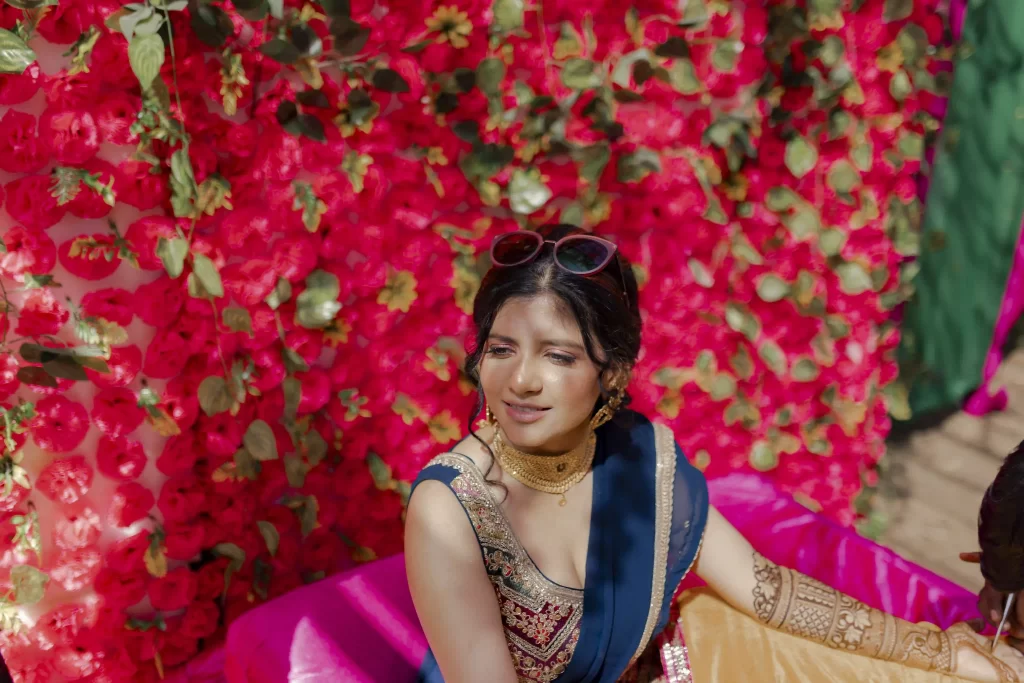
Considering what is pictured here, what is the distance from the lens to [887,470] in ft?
10.1

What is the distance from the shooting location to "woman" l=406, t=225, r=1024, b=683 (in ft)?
4.11

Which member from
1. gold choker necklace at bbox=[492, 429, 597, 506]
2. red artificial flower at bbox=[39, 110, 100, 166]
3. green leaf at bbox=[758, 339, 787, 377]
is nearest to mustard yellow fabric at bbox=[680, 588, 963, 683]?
gold choker necklace at bbox=[492, 429, 597, 506]

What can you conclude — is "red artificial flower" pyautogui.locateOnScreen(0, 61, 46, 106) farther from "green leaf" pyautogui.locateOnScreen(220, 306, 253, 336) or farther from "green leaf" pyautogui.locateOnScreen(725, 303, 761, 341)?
"green leaf" pyautogui.locateOnScreen(725, 303, 761, 341)

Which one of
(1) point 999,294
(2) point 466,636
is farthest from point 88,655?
(1) point 999,294

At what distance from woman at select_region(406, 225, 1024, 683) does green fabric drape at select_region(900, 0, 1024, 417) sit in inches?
66.4

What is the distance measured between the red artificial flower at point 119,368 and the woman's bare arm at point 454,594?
0.80 meters

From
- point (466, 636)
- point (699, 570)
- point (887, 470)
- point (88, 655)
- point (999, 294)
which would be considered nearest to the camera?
point (466, 636)

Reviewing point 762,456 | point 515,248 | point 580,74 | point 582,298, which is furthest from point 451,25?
point 762,456

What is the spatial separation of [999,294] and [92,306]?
9.62ft

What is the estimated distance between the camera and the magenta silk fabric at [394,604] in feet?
5.32

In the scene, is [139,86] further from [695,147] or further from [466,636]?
[695,147]

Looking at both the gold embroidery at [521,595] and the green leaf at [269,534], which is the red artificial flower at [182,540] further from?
the gold embroidery at [521,595]

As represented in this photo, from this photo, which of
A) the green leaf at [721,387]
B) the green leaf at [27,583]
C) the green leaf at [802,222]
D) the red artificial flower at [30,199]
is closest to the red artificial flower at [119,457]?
the green leaf at [27,583]

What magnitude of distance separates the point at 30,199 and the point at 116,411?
468 millimetres
